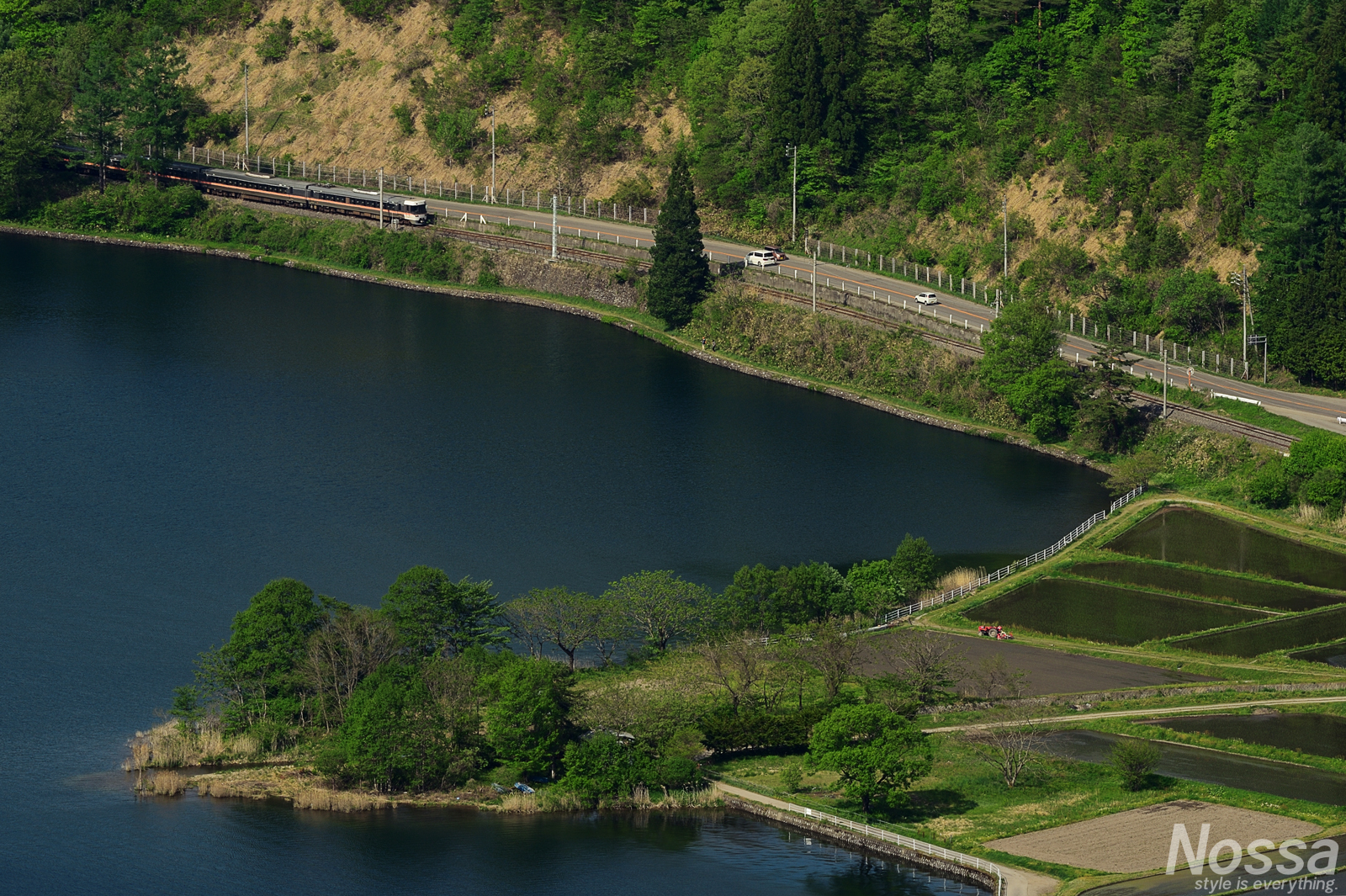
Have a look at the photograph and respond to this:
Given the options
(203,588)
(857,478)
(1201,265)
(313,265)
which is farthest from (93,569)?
(1201,265)

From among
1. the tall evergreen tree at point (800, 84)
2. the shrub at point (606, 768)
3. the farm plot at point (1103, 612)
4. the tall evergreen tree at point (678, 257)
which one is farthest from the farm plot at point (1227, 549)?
the tall evergreen tree at point (800, 84)

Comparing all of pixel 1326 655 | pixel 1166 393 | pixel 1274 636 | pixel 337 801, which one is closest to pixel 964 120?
pixel 1166 393

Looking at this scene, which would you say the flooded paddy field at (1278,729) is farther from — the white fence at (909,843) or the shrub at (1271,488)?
the shrub at (1271,488)

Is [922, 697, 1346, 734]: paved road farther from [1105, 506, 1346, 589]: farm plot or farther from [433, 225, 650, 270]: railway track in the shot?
[433, 225, 650, 270]: railway track

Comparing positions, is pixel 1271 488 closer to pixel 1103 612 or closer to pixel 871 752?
pixel 1103 612

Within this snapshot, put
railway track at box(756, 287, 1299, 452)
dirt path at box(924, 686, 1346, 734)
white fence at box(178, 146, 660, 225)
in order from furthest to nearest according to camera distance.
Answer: white fence at box(178, 146, 660, 225), railway track at box(756, 287, 1299, 452), dirt path at box(924, 686, 1346, 734)

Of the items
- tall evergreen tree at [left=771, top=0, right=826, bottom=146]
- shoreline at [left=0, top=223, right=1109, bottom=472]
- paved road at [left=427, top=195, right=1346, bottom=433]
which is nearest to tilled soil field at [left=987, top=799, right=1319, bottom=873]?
shoreline at [left=0, top=223, right=1109, bottom=472]
